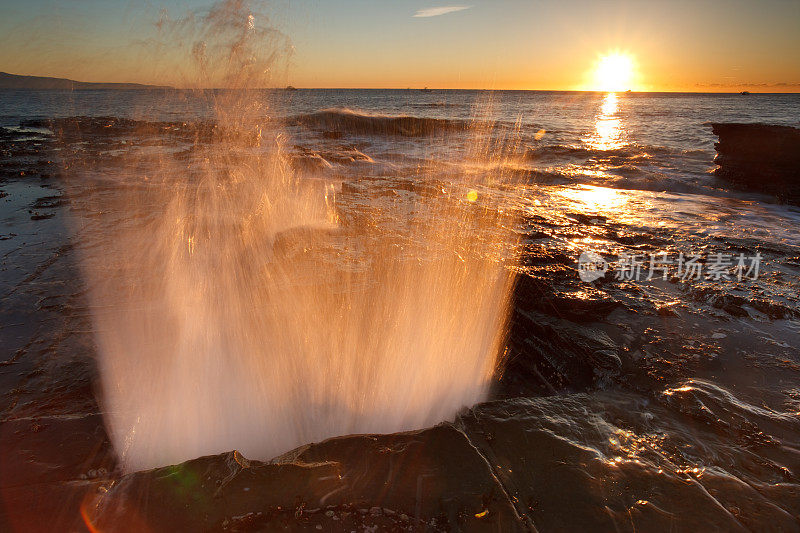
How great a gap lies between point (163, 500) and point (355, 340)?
2.04 metres

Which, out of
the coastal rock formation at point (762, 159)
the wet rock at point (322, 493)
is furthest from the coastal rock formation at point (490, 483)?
the coastal rock formation at point (762, 159)

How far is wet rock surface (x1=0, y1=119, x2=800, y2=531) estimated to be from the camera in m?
1.97

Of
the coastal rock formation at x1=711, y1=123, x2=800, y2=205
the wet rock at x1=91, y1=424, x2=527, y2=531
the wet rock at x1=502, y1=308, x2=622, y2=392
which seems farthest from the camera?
the coastal rock formation at x1=711, y1=123, x2=800, y2=205

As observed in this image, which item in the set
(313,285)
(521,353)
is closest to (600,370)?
(521,353)

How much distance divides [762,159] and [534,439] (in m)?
15.6

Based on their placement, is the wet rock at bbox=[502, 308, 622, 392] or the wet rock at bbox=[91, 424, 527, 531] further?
the wet rock at bbox=[502, 308, 622, 392]

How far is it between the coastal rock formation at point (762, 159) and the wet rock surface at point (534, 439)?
28.7 feet

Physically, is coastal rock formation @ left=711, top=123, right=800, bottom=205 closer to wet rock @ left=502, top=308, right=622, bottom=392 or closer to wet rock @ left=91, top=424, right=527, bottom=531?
wet rock @ left=502, top=308, right=622, bottom=392

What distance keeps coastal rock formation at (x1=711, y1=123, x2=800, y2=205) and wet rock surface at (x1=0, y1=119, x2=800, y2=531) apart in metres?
8.76

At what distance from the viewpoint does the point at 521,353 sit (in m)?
3.83

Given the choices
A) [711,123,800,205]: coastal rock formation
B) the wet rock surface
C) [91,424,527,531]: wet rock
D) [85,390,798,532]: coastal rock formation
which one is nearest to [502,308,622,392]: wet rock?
the wet rock surface

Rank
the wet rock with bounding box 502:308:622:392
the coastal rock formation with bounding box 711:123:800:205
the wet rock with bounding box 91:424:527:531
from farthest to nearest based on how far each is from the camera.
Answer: the coastal rock formation with bounding box 711:123:800:205 → the wet rock with bounding box 502:308:622:392 → the wet rock with bounding box 91:424:527:531

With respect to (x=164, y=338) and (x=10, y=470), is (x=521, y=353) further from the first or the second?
(x=10, y=470)

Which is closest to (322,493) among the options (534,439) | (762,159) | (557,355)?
(534,439)
